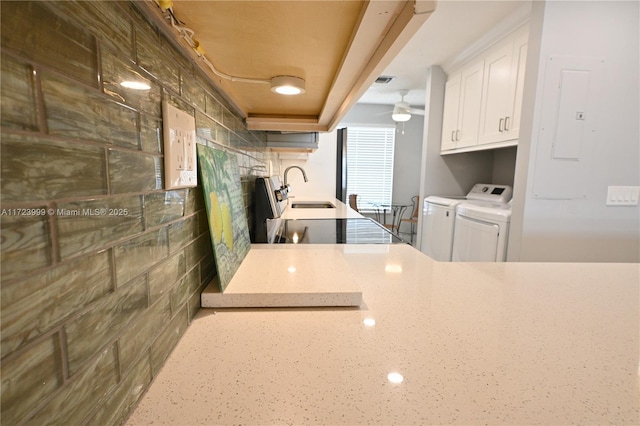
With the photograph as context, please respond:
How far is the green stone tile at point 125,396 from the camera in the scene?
28 cm

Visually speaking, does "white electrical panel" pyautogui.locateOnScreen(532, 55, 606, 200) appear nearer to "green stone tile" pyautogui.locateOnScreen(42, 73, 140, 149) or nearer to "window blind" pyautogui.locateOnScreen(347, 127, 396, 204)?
"green stone tile" pyautogui.locateOnScreen(42, 73, 140, 149)

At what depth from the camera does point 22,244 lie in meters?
0.20

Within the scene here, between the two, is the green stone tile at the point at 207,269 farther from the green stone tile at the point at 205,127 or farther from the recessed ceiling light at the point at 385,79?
the recessed ceiling light at the point at 385,79

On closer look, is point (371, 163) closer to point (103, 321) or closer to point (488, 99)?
point (488, 99)

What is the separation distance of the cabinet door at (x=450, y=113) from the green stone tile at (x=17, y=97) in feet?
10.5

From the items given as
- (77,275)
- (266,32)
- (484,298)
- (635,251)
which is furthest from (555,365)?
(635,251)

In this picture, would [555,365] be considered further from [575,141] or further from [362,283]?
[575,141]

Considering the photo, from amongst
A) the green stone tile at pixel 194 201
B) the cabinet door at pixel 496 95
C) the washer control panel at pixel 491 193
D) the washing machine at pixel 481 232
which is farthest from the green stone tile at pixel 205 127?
the washer control panel at pixel 491 193

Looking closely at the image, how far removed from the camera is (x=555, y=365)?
433 millimetres

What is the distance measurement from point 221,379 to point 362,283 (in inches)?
17.3

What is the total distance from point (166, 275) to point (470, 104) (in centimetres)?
304

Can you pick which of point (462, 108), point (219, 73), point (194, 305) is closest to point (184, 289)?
point (194, 305)

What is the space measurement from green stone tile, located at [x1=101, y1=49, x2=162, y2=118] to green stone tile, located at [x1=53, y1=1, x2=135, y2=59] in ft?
0.05

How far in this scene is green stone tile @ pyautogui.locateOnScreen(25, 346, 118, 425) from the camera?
0.22 meters
